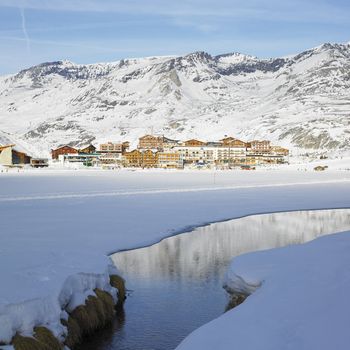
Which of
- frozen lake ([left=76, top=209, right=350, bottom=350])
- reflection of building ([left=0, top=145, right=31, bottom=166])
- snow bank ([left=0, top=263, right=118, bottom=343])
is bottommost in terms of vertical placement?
frozen lake ([left=76, top=209, right=350, bottom=350])

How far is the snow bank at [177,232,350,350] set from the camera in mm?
11063

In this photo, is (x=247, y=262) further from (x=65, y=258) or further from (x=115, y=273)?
(x=65, y=258)

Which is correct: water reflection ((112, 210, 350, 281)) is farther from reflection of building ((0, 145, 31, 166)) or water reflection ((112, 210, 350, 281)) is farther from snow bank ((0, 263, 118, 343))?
reflection of building ((0, 145, 31, 166))

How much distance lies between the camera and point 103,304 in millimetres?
16703

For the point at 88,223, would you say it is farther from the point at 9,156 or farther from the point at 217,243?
the point at 9,156

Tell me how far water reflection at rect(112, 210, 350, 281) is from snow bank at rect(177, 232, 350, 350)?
4.65 meters

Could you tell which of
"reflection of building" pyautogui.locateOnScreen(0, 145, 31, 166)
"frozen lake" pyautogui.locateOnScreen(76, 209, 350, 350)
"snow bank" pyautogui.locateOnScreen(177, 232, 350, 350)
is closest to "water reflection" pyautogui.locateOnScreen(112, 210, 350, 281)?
"frozen lake" pyautogui.locateOnScreen(76, 209, 350, 350)

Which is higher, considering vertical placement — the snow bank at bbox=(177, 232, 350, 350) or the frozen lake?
the snow bank at bbox=(177, 232, 350, 350)

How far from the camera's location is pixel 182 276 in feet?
72.1

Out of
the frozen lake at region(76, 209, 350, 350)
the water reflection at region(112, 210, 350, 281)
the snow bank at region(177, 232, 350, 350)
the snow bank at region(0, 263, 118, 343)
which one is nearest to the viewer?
the snow bank at region(177, 232, 350, 350)

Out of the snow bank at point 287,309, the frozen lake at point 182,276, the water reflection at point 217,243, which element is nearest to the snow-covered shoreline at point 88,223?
the water reflection at point 217,243

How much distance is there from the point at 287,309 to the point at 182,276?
30.7ft

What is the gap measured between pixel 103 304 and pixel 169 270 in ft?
21.7

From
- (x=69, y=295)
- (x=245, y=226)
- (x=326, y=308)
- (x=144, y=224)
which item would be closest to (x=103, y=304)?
(x=69, y=295)
